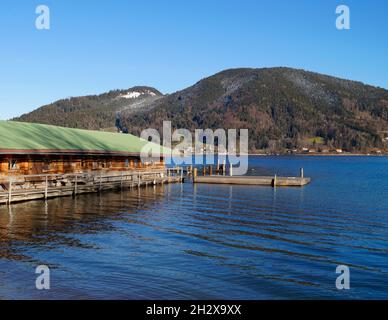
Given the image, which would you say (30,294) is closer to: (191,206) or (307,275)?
(307,275)

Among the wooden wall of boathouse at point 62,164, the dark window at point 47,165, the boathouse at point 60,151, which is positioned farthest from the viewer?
the dark window at point 47,165

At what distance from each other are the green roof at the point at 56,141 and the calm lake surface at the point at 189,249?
5.56 meters

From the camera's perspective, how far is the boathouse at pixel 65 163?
3844 cm

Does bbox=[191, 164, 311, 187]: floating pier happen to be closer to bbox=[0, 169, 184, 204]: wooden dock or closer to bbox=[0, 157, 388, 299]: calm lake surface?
bbox=[0, 169, 184, 204]: wooden dock

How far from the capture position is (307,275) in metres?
18.9

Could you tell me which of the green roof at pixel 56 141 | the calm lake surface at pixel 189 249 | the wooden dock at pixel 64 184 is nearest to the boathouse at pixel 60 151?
the green roof at pixel 56 141

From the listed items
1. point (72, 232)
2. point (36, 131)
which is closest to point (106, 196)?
point (36, 131)

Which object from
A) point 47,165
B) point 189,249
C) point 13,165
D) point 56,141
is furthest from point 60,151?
point 189,249

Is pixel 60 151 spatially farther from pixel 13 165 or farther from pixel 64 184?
pixel 13 165

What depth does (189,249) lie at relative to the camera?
912 inches

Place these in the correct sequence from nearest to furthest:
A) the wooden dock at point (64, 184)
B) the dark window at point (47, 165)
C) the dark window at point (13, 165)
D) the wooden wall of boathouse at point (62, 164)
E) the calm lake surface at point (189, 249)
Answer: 1. the calm lake surface at point (189, 249)
2. the wooden dock at point (64, 184)
3. the dark window at point (13, 165)
4. the wooden wall of boathouse at point (62, 164)
5. the dark window at point (47, 165)

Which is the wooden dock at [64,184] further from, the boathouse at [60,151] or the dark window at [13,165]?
the dark window at [13,165]

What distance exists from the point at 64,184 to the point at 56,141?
5.04 metres
